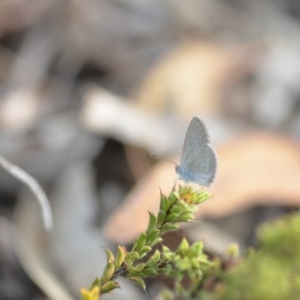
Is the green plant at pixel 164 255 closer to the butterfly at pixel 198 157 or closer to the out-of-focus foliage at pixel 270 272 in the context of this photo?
the out-of-focus foliage at pixel 270 272

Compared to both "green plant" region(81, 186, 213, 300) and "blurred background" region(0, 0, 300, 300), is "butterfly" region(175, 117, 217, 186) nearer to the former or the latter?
"blurred background" region(0, 0, 300, 300)

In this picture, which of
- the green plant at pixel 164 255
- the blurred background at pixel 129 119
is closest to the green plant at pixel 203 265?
the green plant at pixel 164 255

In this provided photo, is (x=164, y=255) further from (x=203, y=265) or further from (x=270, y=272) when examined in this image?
(x=270, y=272)

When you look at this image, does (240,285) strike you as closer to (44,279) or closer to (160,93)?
(44,279)

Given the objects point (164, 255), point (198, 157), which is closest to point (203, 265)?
point (164, 255)

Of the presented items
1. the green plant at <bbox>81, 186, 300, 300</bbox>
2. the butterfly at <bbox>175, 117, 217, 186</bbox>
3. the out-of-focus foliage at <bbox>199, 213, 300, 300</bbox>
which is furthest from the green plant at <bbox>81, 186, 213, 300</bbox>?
the butterfly at <bbox>175, 117, 217, 186</bbox>

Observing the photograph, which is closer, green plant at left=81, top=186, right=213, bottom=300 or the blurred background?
green plant at left=81, top=186, right=213, bottom=300
